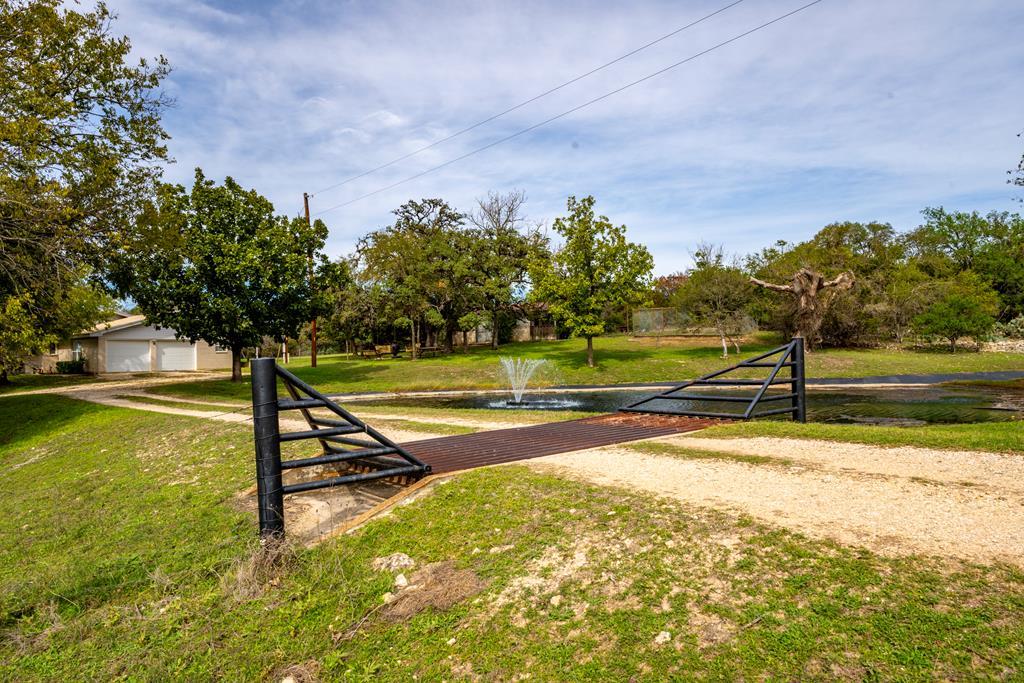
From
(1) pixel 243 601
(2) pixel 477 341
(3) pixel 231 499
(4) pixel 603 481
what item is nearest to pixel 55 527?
(3) pixel 231 499

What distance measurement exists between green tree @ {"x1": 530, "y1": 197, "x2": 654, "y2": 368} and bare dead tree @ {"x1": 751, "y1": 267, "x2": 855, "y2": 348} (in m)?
6.63

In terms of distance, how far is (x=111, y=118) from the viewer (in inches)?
719

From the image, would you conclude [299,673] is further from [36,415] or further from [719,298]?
[719,298]

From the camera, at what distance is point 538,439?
913 cm

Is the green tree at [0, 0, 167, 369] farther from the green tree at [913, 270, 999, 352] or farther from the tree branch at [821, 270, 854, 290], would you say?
the green tree at [913, 270, 999, 352]

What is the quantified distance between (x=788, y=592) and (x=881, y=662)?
700 millimetres

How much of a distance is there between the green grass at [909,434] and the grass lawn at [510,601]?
4.02 metres

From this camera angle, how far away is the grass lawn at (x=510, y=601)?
10.5 feet

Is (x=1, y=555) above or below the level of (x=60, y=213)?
below

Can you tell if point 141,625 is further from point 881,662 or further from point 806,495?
point 806,495

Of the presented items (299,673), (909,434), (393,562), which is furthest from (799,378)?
(299,673)

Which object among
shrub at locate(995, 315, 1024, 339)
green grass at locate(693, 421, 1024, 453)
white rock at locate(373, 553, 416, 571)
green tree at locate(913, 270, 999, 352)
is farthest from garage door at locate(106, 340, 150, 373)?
shrub at locate(995, 315, 1024, 339)

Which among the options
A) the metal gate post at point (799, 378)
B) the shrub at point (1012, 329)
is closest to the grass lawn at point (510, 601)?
the metal gate post at point (799, 378)

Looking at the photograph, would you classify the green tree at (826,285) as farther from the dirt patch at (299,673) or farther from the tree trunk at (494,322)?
the dirt patch at (299,673)
